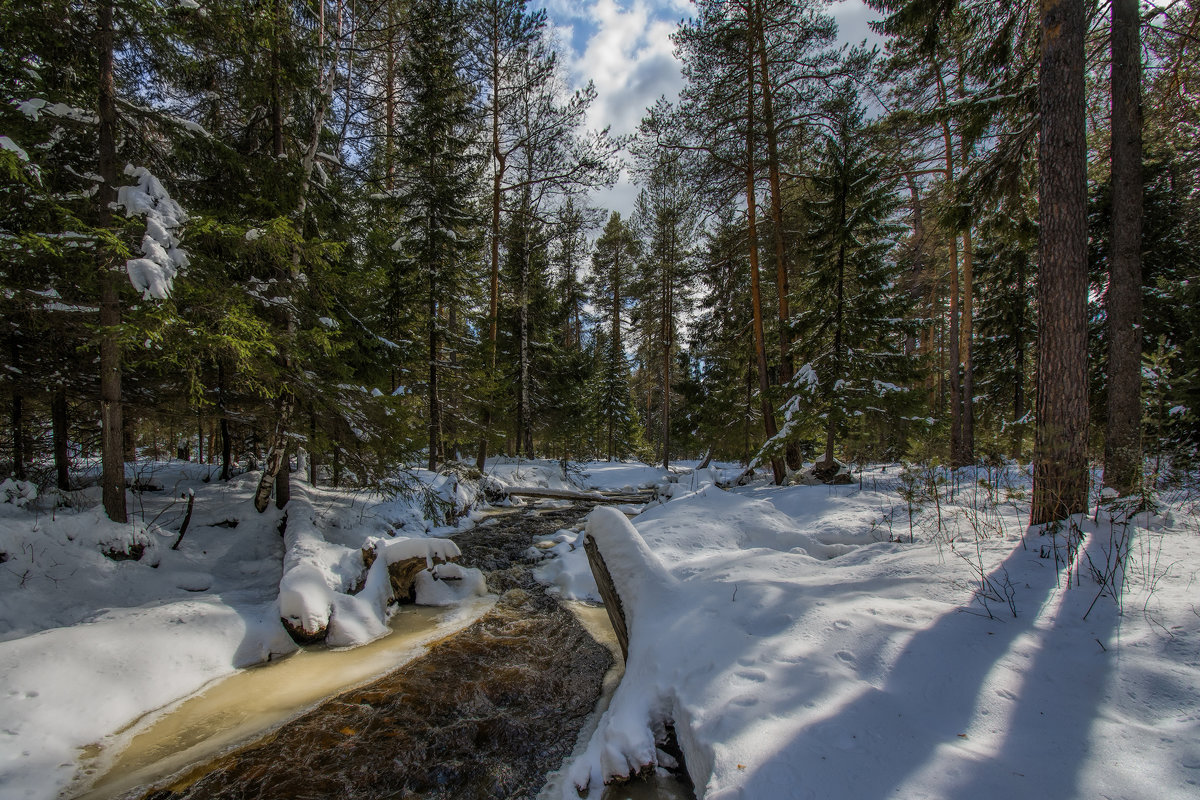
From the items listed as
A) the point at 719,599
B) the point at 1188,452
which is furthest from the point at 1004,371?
the point at 719,599

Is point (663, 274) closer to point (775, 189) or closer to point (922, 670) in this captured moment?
point (775, 189)

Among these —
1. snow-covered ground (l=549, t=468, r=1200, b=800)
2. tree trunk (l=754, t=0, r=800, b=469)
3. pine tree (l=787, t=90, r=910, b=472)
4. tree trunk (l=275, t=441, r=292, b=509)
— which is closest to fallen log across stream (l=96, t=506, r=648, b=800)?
snow-covered ground (l=549, t=468, r=1200, b=800)

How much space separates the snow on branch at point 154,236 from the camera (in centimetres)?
376

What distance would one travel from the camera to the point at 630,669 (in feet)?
11.1

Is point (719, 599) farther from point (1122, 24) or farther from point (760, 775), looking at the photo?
point (1122, 24)

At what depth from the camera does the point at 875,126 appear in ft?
30.4

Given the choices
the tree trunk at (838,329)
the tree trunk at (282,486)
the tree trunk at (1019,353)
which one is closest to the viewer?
the tree trunk at (282,486)

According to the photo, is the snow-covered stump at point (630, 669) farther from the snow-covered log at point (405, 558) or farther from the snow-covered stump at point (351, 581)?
the snow-covered log at point (405, 558)

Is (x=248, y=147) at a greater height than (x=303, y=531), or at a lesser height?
greater

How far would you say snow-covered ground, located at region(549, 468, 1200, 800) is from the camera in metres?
1.83

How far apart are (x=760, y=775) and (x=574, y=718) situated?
2123 millimetres

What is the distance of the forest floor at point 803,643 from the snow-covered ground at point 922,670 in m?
0.01

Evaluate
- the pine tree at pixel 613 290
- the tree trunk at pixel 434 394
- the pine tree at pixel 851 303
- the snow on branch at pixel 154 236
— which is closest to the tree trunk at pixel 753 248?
the pine tree at pixel 851 303

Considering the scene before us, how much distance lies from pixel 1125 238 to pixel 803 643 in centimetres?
838
